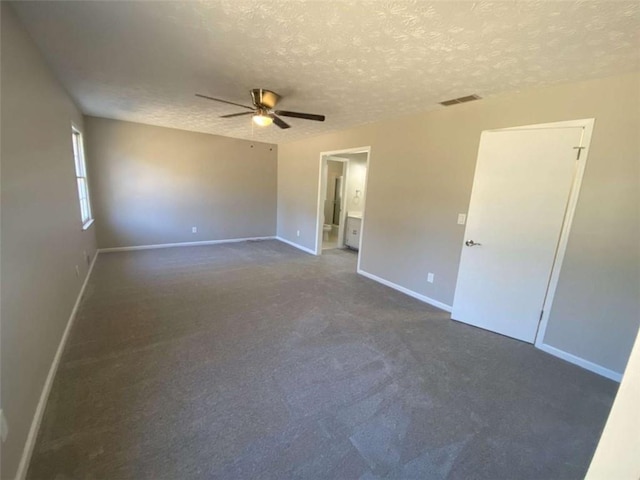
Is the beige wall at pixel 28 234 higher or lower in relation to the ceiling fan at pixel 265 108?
lower

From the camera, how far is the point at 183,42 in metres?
1.90

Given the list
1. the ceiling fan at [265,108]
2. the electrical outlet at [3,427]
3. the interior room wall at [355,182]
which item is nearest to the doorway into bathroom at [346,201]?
the interior room wall at [355,182]

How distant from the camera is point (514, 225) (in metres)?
2.68

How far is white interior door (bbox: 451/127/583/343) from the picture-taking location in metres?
2.44

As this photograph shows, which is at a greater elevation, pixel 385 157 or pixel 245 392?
pixel 385 157

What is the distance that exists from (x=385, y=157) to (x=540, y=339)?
2793mm

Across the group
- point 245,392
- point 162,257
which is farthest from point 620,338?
point 162,257

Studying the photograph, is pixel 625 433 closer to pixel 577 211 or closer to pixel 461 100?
pixel 577 211

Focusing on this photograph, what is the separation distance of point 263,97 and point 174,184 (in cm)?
360

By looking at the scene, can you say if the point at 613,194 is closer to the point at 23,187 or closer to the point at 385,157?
the point at 385,157

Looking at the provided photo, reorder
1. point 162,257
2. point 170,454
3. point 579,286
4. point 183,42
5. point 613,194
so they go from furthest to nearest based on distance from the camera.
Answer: point 162,257 < point 579,286 < point 613,194 < point 183,42 < point 170,454

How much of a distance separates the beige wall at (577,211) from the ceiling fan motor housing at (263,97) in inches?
70.8

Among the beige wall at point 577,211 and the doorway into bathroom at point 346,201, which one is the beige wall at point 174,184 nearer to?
the doorway into bathroom at point 346,201

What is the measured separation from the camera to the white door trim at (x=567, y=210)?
7.44ft
